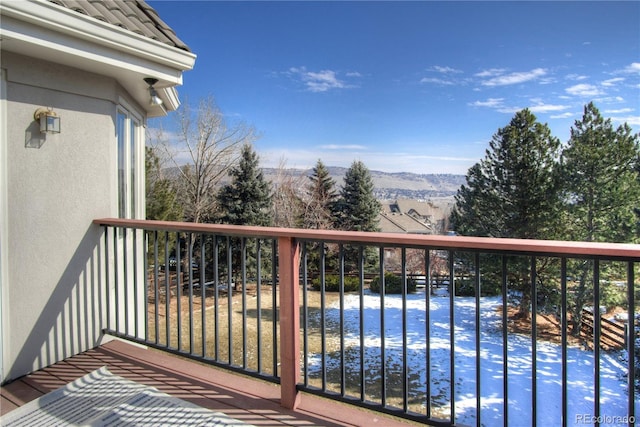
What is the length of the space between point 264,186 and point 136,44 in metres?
15.4

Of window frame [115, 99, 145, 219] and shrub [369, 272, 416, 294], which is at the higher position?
window frame [115, 99, 145, 219]

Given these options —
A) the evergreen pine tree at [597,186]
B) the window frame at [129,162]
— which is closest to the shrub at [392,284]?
the evergreen pine tree at [597,186]

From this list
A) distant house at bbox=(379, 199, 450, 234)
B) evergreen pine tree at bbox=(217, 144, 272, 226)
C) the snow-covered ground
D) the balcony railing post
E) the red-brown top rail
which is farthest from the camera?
distant house at bbox=(379, 199, 450, 234)

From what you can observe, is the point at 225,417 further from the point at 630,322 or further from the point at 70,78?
the point at 70,78

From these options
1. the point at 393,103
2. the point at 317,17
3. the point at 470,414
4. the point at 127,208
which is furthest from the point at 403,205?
the point at 127,208

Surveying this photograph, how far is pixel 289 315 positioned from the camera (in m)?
1.96

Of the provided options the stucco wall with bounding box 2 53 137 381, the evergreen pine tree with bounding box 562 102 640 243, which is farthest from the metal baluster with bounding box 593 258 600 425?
the evergreen pine tree with bounding box 562 102 640 243

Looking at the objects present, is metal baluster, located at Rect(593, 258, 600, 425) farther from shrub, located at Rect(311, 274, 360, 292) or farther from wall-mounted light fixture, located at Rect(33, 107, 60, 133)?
shrub, located at Rect(311, 274, 360, 292)

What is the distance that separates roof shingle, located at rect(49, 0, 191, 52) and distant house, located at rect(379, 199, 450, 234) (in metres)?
23.9

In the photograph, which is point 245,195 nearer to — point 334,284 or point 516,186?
point 334,284

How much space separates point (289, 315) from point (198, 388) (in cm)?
79

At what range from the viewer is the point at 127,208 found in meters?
3.45

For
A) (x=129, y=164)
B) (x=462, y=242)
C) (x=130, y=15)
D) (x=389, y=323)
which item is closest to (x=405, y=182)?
(x=389, y=323)

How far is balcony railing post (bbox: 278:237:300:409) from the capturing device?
1956 millimetres
